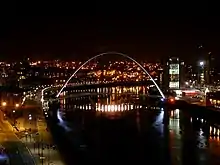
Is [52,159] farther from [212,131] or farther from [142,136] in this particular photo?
[212,131]

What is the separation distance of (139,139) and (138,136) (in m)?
0.74

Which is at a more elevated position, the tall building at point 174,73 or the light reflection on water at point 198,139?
the tall building at point 174,73

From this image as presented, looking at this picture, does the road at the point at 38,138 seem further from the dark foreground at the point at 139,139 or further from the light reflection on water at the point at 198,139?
the light reflection on water at the point at 198,139

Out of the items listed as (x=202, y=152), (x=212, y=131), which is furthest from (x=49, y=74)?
(x=202, y=152)

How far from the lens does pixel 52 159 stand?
1360 centimetres

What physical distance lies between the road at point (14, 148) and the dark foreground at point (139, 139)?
4.77ft

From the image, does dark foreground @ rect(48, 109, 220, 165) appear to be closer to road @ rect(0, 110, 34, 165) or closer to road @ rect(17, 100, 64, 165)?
road @ rect(17, 100, 64, 165)

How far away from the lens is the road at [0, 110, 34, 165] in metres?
12.6

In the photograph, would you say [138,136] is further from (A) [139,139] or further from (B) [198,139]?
(B) [198,139]

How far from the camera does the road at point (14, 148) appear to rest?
1256 centimetres

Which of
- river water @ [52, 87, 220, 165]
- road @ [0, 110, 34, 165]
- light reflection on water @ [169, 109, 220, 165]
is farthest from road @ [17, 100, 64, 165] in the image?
light reflection on water @ [169, 109, 220, 165]

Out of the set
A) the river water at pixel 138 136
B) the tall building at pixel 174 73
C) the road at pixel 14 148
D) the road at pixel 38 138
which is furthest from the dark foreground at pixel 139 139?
the tall building at pixel 174 73

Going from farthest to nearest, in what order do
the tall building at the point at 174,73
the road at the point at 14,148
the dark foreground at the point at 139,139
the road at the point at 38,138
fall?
the tall building at the point at 174,73 → the dark foreground at the point at 139,139 → the road at the point at 38,138 → the road at the point at 14,148

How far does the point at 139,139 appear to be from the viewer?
755 inches
